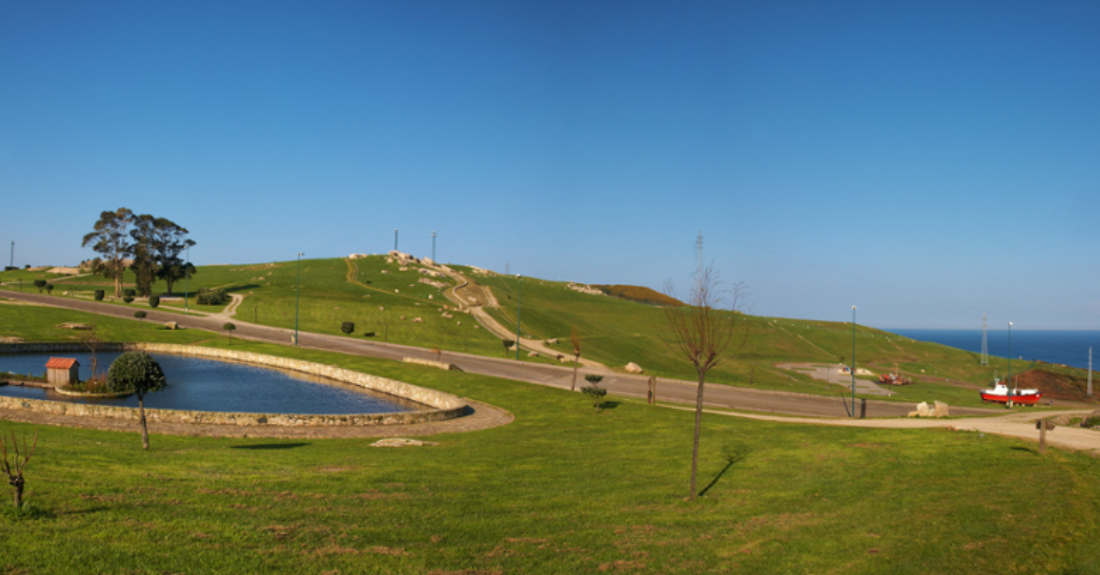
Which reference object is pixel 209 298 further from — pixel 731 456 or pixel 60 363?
pixel 731 456

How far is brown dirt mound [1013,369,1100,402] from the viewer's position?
231 ft

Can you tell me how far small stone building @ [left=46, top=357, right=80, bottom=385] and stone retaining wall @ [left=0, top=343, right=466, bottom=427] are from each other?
9.99 metres

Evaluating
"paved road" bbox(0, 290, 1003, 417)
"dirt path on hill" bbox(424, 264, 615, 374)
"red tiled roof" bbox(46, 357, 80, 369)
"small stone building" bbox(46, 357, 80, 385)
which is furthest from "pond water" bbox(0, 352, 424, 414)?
"dirt path on hill" bbox(424, 264, 615, 374)

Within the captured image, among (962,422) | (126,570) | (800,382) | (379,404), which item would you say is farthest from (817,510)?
(800,382)

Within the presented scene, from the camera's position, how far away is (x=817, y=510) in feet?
42.6

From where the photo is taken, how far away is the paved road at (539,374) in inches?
1758

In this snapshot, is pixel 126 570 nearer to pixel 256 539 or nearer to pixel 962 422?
pixel 256 539

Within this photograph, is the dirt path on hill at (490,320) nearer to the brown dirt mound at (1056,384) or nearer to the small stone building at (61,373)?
the small stone building at (61,373)

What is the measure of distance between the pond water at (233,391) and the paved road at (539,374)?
11.4m

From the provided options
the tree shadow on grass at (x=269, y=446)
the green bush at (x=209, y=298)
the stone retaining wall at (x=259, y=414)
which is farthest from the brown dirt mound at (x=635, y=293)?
the tree shadow on grass at (x=269, y=446)

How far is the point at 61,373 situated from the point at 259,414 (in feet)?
60.1

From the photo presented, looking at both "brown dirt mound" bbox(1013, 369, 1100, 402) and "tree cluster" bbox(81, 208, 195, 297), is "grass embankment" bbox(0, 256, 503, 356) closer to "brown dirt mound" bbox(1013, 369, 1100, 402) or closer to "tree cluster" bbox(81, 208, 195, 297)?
"tree cluster" bbox(81, 208, 195, 297)

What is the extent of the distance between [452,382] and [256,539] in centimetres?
2984

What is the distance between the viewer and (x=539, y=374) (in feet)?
172
